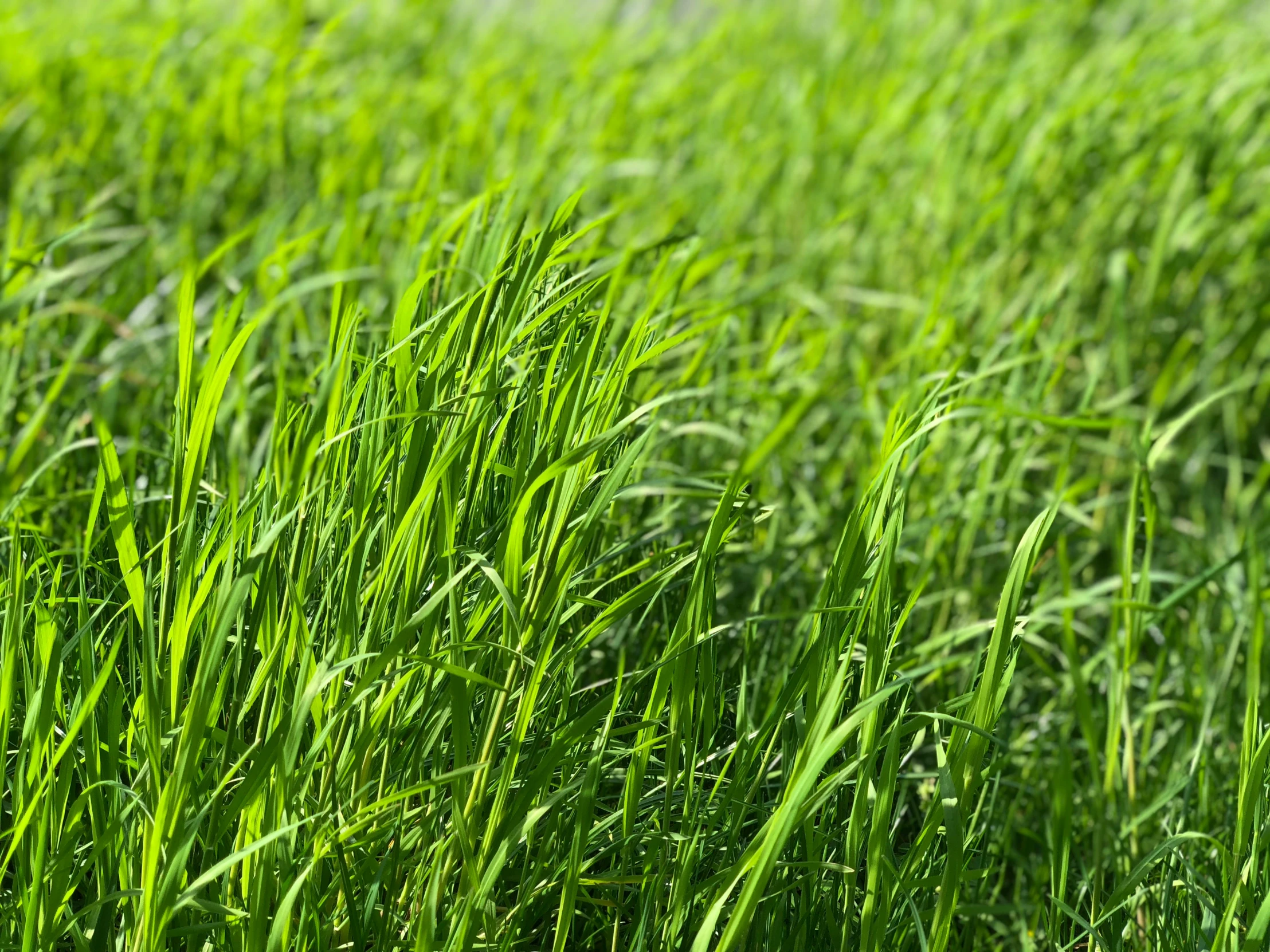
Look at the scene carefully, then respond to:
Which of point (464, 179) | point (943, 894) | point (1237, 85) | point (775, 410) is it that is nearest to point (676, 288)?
point (775, 410)

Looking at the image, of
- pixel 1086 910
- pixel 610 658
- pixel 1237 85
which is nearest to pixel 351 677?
pixel 610 658

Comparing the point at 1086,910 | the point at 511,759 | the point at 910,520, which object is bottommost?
the point at 1086,910

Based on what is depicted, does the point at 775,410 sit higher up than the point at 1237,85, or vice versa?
the point at 1237,85

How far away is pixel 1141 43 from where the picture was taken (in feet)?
8.38

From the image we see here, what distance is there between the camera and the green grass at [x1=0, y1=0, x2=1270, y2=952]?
0.79 m

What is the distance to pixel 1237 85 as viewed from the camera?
208 centimetres

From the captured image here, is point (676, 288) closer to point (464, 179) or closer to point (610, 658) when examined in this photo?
point (610, 658)

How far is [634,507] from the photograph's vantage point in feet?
4.36

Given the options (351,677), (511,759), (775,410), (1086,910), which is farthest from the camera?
(775,410)

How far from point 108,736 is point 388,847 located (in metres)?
0.22

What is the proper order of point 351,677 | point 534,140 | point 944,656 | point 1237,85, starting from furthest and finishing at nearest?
point 534,140 → point 1237,85 → point 944,656 → point 351,677

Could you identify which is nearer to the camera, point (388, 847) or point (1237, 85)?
point (388, 847)

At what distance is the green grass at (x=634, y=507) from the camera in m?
0.79

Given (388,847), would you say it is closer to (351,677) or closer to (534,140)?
(351,677)
